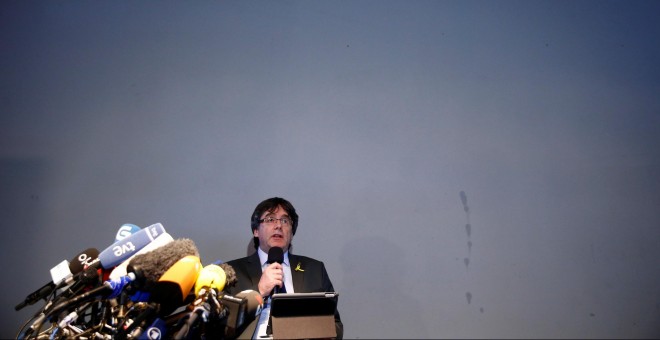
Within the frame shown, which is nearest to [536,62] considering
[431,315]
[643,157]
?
[643,157]

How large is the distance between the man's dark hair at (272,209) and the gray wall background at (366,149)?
220 millimetres

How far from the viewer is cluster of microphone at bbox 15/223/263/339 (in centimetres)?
121

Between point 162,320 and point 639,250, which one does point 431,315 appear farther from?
point 162,320

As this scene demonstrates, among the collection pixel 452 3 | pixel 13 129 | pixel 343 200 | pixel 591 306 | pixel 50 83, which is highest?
pixel 452 3

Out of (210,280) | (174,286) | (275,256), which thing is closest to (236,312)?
(210,280)

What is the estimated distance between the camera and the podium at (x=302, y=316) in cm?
149

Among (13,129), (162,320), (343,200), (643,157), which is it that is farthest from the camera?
(643,157)

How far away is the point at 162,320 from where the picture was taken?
1291 millimetres

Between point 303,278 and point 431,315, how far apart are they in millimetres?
940

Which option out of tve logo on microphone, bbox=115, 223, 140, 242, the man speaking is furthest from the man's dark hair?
tve logo on microphone, bbox=115, 223, 140, 242

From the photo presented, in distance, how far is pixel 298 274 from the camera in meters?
2.36

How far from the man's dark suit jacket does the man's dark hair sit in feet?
0.61

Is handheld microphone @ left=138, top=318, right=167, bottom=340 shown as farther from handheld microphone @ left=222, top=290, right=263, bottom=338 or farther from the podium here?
the podium

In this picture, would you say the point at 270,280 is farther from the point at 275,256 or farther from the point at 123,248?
the point at 123,248
